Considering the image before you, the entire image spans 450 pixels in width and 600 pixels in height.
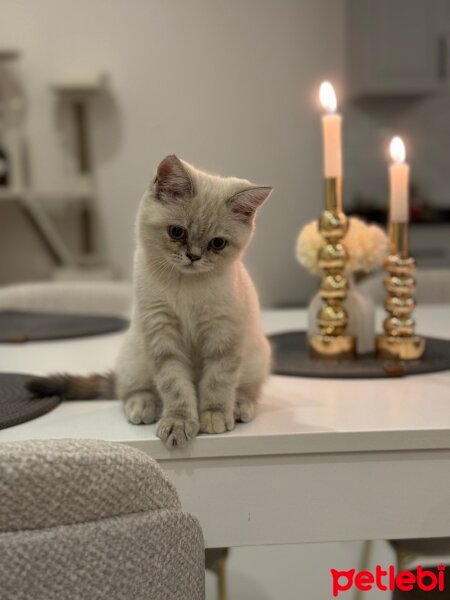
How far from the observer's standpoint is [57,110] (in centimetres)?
409

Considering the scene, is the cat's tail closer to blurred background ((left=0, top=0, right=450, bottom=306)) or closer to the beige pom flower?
the beige pom flower

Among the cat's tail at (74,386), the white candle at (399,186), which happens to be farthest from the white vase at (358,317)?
the cat's tail at (74,386)

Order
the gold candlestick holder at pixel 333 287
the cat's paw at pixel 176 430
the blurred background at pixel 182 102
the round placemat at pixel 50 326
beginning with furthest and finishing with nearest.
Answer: the blurred background at pixel 182 102 → the round placemat at pixel 50 326 → the gold candlestick holder at pixel 333 287 → the cat's paw at pixel 176 430

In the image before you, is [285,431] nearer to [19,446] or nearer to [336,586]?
[336,586]

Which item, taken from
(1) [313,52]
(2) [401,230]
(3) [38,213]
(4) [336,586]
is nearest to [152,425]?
(4) [336,586]

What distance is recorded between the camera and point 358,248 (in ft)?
4.66

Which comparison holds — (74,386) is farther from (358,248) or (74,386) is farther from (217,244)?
(358,248)

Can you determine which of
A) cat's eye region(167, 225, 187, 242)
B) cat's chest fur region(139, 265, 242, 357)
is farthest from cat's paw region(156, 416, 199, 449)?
cat's eye region(167, 225, 187, 242)

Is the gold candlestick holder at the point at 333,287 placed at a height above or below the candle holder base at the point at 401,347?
above

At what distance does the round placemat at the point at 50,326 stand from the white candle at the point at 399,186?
27.9 inches

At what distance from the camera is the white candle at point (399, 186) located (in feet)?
4.51

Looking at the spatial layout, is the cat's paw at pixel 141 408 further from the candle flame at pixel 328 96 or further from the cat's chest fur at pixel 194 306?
the candle flame at pixel 328 96

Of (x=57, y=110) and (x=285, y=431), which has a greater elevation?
(x=57, y=110)

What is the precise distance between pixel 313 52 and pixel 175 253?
3365 millimetres
